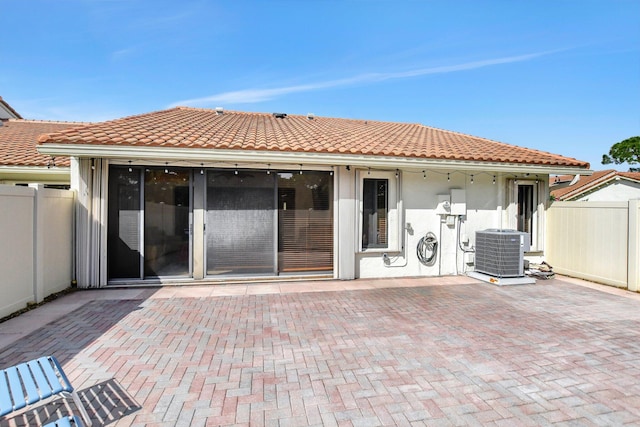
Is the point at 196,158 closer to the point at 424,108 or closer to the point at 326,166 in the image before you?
the point at 326,166

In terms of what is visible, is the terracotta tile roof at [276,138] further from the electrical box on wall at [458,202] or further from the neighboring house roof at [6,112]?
the neighboring house roof at [6,112]

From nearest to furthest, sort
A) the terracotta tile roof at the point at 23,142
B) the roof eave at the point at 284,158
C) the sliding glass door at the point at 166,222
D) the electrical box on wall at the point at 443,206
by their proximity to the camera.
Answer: the roof eave at the point at 284,158, the sliding glass door at the point at 166,222, the electrical box on wall at the point at 443,206, the terracotta tile roof at the point at 23,142

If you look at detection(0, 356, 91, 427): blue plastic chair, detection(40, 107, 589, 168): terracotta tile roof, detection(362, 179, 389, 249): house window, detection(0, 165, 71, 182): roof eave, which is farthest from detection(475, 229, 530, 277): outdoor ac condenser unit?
detection(0, 165, 71, 182): roof eave

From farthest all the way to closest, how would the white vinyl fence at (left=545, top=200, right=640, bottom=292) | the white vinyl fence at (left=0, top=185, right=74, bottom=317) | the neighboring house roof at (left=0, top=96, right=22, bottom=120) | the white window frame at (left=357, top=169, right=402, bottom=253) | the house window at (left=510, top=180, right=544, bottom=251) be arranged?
the neighboring house roof at (left=0, top=96, right=22, bottom=120) → the house window at (left=510, top=180, right=544, bottom=251) → the white window frame at (left=357, top=169, right=402, bottom=253) → the white vinyl fence at (left=545, top=200, right=640, bottom=292) → the white vinyl fence at (left=0, top=185, right=74, bottom=317)

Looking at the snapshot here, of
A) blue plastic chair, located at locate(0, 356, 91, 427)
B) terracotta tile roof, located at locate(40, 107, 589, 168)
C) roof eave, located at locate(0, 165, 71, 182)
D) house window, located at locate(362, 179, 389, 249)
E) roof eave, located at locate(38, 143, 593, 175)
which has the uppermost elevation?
terracotta tile roof, located at locate(40, 107, 589, 168)

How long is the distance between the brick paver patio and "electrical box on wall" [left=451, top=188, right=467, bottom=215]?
2762 millimetres

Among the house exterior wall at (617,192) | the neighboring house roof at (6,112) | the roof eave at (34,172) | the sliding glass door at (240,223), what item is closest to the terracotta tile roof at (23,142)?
the roof eave at (34,172)

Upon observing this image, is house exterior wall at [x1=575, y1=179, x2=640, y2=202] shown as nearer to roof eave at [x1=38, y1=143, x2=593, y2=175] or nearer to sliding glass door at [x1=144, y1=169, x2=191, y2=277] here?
roof eave at [x1=38, y1=143, x2=593, y2=175]

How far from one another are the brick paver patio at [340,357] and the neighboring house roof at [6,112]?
573 inches

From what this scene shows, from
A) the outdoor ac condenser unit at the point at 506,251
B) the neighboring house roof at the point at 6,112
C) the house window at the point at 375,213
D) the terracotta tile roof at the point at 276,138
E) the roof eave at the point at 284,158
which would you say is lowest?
the outdoor ac condenser unit at the point at 506,251

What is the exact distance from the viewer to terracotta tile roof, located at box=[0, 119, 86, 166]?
30.0 ft

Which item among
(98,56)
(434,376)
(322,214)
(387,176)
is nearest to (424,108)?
(387,176)

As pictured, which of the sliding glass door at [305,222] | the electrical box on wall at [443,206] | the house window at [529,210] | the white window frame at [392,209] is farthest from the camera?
the house window at [529,210]

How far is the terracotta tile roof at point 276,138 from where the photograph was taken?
24.0ft
